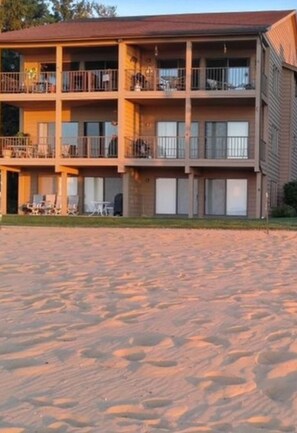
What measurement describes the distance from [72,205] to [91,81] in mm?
6252

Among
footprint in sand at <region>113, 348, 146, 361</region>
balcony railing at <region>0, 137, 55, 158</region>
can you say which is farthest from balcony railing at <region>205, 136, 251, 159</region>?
footprint in sand at <region>113, 348, 146, 361</region>

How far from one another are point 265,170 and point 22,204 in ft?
41.3

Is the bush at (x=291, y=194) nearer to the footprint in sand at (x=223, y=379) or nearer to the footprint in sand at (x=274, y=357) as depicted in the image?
the footprint in sand at (x=274, y=357)

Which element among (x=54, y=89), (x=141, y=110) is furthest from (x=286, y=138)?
(x=54, y=89)

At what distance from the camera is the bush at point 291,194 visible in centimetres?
3466

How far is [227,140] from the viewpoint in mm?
31344

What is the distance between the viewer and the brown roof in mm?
30047

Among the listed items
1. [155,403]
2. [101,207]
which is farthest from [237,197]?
[155,403]

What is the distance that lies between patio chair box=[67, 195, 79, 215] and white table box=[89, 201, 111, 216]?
88 cm

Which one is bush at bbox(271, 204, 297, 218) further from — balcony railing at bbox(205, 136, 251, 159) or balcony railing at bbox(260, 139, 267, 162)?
balcony railing at bbox(205, 136, 251, 159)

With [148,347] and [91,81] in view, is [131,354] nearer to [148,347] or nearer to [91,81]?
[148,347]

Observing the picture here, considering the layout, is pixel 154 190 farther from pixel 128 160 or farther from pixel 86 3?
pixel 86 3

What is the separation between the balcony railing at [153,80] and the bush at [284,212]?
25.2ft

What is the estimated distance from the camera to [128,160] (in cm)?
3088
